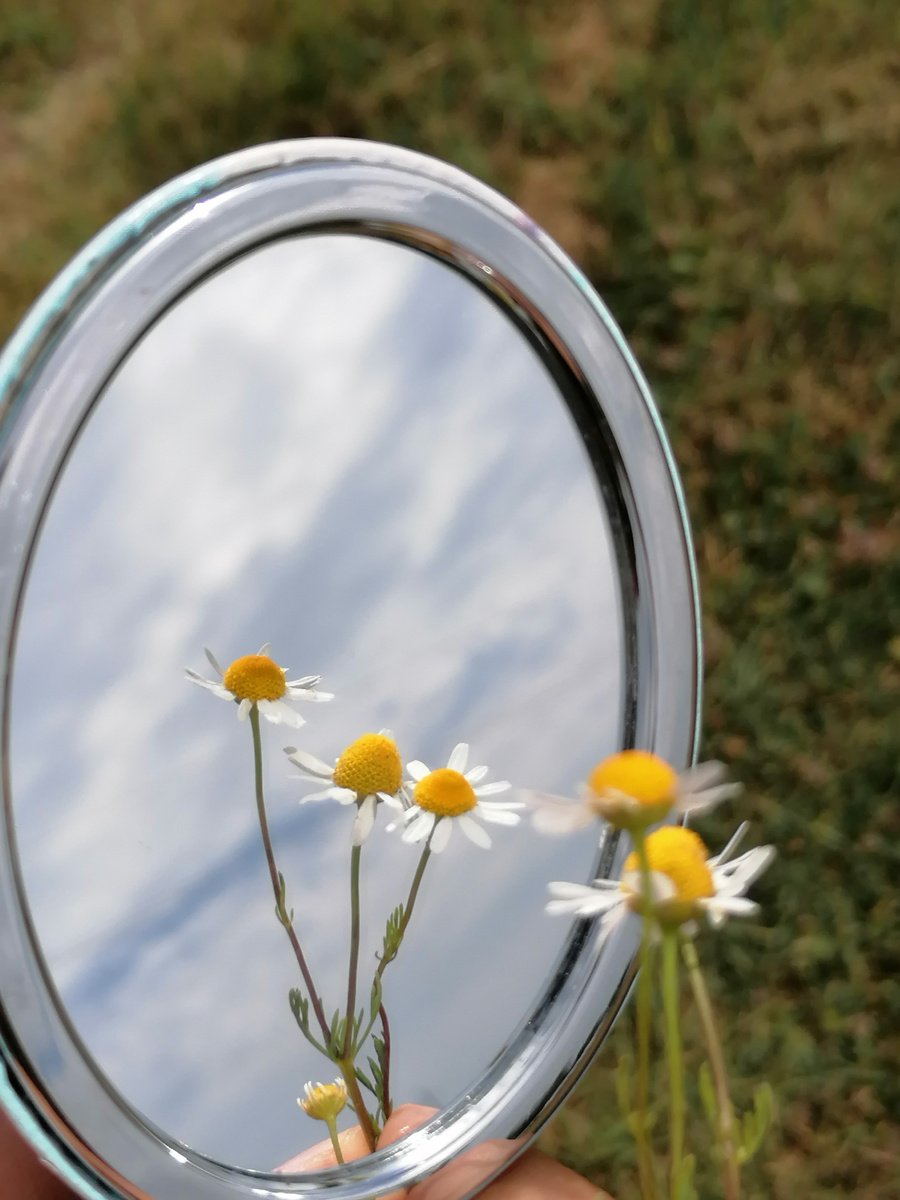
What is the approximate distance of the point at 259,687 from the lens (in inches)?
17.7

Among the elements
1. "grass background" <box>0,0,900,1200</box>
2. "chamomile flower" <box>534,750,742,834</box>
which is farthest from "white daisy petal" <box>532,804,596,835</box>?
"grass background" <box>0,0,900,1200</box>

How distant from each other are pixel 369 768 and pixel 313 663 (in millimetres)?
55

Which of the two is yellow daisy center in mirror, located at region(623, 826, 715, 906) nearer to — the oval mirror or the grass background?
the oval mirror

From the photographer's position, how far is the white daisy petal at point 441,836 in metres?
0.46

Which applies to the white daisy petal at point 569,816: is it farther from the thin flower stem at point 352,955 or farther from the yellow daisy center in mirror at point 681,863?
the thin flower stem at point 352,955

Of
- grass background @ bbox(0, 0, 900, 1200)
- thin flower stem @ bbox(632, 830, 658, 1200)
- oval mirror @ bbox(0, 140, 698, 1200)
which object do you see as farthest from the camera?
grass background @ bbox(0, 0, 900, 1200)

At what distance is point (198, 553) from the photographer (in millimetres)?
463

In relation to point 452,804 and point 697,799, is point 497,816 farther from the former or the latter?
point 697,799

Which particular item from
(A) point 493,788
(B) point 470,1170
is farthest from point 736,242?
(B) point 470,1170

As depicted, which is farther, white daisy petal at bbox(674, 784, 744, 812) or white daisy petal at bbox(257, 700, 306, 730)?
white daisy petal at bbox(257, 700, 306, 730)

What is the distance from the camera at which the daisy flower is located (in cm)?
45

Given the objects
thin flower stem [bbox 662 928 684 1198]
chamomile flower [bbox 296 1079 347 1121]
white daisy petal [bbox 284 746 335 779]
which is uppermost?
white daisy petal [bbox 284 746 335 779]

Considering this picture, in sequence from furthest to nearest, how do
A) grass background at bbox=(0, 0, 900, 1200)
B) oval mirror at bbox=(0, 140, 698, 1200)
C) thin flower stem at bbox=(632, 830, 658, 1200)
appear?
grass background at bbox=(0, 0, 900, 1200), oval mirror at bbox=(0, 140, 698, 1200), thin flower stem at bbox=(632, 830, 658, 1200)

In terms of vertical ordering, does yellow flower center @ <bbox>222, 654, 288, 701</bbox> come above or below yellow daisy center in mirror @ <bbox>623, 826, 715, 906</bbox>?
above
